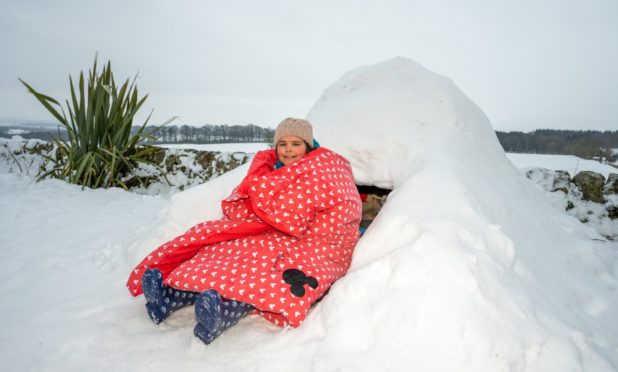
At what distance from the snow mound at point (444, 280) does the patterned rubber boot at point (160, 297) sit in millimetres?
313

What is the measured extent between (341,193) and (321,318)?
67cm

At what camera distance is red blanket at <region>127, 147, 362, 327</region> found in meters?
1.61

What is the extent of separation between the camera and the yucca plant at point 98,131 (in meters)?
4.55

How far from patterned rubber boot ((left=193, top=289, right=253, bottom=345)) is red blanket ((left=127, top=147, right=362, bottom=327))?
0.28ft

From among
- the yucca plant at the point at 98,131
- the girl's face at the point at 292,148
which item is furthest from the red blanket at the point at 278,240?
the yucca plant at the point at 98,131

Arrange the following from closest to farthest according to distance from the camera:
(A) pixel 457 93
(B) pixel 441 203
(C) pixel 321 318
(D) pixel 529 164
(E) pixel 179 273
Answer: (C) pixel 321 318
(E) pixel 179 273
(B) pixel 441 203
(A) pixel 457 93
(D) pixel 529 164

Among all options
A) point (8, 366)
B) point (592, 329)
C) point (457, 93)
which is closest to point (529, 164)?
point (457, 93)

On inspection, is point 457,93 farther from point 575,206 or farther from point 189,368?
point 189,368

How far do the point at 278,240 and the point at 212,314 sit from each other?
20.8 inches

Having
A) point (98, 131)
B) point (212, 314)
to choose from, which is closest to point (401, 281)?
point (212, 314)

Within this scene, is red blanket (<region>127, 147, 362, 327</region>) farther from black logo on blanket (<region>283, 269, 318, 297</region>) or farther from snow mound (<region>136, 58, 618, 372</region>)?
snow mound (<region>136, 58, 618, 372</region>)

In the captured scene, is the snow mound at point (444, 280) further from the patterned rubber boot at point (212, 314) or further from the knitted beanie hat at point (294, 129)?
the knitted beanie hat at point (294, 129)

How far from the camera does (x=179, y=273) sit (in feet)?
5.45

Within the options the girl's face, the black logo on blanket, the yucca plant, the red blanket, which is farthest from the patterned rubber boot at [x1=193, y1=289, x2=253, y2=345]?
the yucca plant
